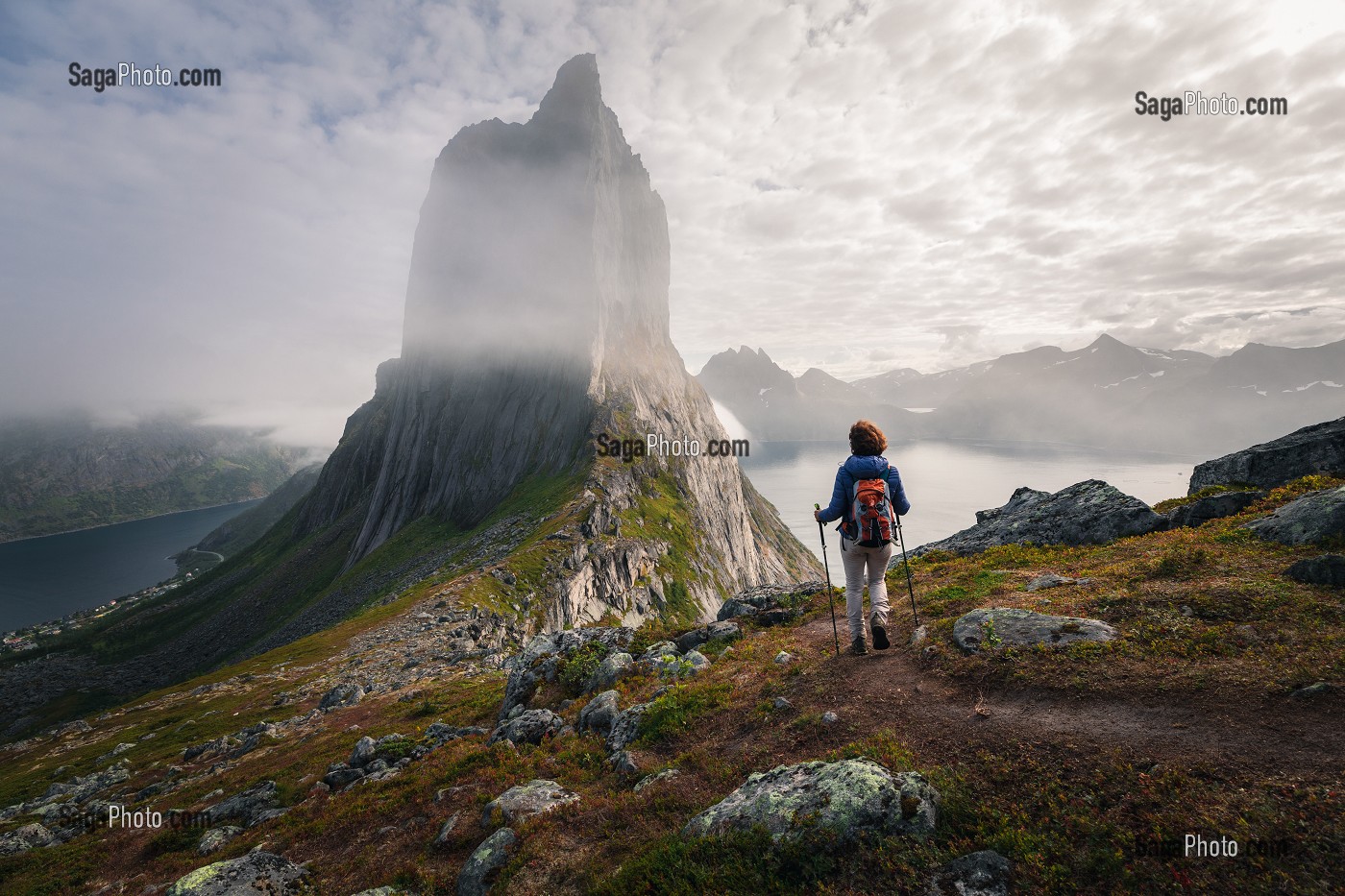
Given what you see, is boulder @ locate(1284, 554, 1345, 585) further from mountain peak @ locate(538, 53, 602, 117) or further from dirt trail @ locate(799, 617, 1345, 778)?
mountain peak @ locate(538, 53, 602, 117)

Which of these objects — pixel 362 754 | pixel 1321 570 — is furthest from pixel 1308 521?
pixel 362 754

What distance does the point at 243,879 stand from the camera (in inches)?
371

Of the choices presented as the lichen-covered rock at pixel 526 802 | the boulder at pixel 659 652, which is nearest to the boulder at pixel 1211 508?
the boulder at pixel 659 652

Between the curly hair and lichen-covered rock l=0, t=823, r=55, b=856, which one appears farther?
lichen-covered rock l=0, t=823, r=55, b=856

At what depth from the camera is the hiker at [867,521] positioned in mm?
11570

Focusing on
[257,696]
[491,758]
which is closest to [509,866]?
[491,758]

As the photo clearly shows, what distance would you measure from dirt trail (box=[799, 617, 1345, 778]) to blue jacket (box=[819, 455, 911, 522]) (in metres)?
3.72

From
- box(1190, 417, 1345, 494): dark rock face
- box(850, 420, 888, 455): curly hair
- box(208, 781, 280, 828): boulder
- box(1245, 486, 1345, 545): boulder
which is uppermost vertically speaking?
box(850, 420, 888, 455): curly hair

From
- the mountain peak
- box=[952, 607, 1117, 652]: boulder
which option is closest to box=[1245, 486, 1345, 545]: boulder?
box=[952, 607, 1117, 652]: boulder

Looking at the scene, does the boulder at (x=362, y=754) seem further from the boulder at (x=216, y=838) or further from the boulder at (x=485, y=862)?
the boulder at (x=485, y=862)

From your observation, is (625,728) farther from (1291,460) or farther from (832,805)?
(1291,460)

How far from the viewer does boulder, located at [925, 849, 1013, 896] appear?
540 cm

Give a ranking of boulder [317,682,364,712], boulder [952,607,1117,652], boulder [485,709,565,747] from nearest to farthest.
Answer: boulder [952,607,1117,652]
boulder [485,709,565,747]
boulder [317,682,364,712]

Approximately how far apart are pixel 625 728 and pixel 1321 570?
1479 cm
